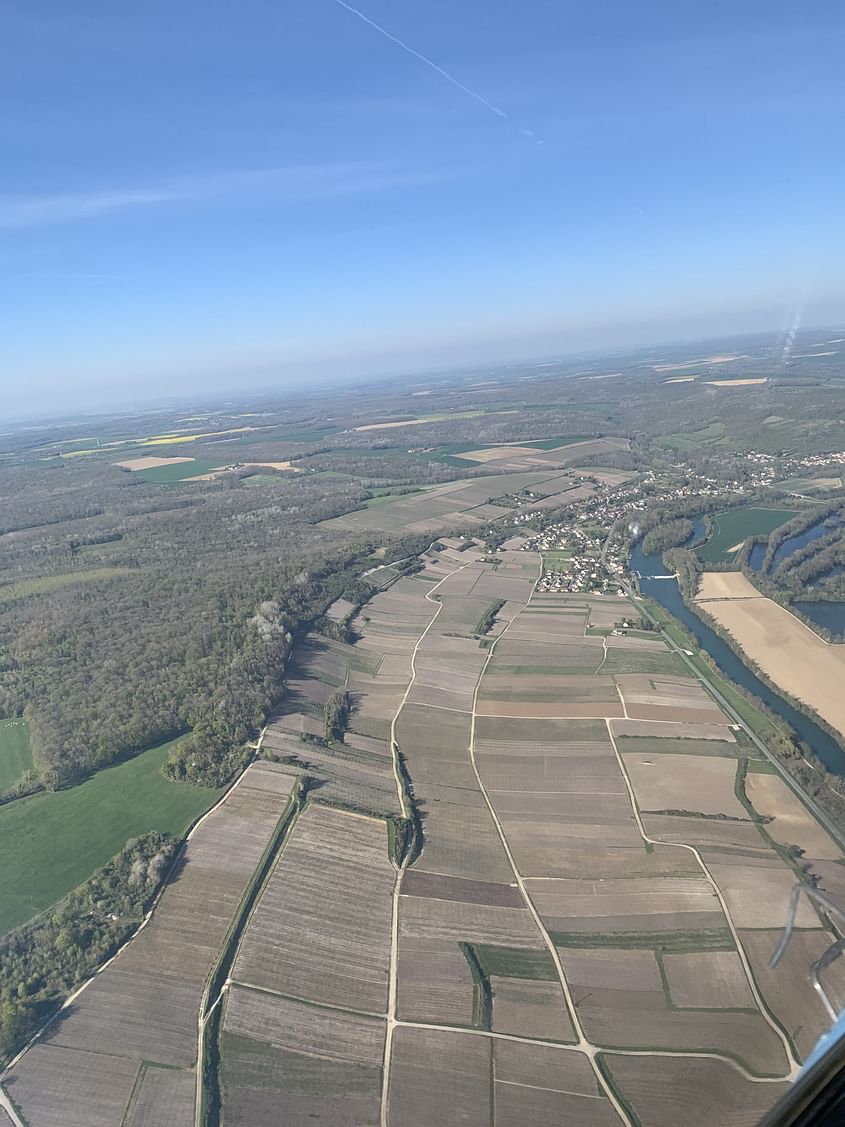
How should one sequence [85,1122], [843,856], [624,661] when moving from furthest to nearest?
[624,661] → [843,856] → [85,1122]

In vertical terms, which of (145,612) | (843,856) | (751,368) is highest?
(751,368)

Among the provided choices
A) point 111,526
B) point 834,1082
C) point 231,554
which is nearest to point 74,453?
point 111,526

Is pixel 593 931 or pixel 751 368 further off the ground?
pixel 751 368

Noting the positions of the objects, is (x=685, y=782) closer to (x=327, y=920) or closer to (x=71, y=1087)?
(x=327, y=920)

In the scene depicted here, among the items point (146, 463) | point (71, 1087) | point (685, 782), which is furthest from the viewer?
point (146, 463)

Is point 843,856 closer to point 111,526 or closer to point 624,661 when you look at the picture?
point 624,661

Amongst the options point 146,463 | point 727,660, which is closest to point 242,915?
point 727,660

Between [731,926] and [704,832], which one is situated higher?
[731,926]

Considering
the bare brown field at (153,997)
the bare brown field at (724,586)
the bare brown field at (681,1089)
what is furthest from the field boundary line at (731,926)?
the bare brown field at (724,586)

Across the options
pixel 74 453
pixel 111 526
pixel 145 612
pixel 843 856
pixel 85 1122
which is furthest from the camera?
pixel 74 453
